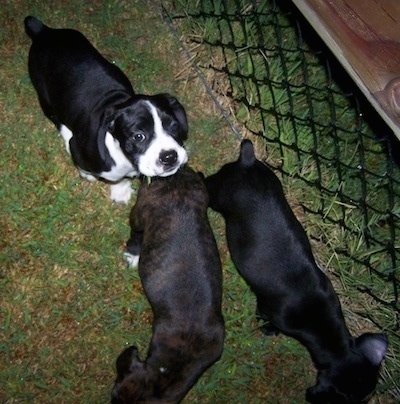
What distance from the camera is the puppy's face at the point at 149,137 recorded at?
11.5 feet

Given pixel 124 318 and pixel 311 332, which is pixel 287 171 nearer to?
pixel 311 332

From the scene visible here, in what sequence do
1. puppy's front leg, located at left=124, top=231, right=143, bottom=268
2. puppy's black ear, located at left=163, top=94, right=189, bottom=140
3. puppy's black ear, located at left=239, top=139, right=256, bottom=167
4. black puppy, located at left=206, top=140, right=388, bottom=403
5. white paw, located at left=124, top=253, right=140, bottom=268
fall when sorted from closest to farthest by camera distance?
puppy's black ear, located at left=163, top=94, right=189, bottom=140
black puppy, located at left=206, top=140, right=388, bottom=403
puppy's black ear, located at left=239, top=139, right=256, bottom=167
puppy's front leg, located at left=124, top=231, right=143, bottom=268
white paw, located at left=124, top=253, right=140, bottom=268

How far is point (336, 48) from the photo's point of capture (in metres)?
2.23

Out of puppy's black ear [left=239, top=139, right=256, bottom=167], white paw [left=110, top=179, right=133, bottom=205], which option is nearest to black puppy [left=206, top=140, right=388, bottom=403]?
puppy's black ear [left=239, top=139, right=256, bottom=167]

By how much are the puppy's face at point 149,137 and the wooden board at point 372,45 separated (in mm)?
1504

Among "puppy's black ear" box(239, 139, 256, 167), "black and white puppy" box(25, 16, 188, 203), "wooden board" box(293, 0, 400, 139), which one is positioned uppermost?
"wooden board" box(293, 0, 400, 139)

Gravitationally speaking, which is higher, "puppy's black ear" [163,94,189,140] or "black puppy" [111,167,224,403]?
"puppy's black ear" [163,94,189,140]

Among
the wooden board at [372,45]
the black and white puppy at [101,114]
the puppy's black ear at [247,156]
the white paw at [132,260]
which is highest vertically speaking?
the wooden board at [372,45]

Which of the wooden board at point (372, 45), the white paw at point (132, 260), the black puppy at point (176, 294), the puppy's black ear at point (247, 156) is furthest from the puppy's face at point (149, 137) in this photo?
the wooden board at point (372, 45)

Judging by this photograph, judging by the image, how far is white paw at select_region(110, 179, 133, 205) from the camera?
4508 mm

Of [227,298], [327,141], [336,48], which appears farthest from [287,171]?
[336,48]

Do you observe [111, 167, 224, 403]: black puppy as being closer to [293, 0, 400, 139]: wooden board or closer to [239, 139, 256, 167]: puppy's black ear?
[239, 139, 256, 167]: puppy's black ear

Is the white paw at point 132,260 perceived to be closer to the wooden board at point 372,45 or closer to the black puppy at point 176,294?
the black puppy at point 176,294

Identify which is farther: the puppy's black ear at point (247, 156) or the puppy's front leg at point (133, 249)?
the puppy's front leg at point (133, 249)
